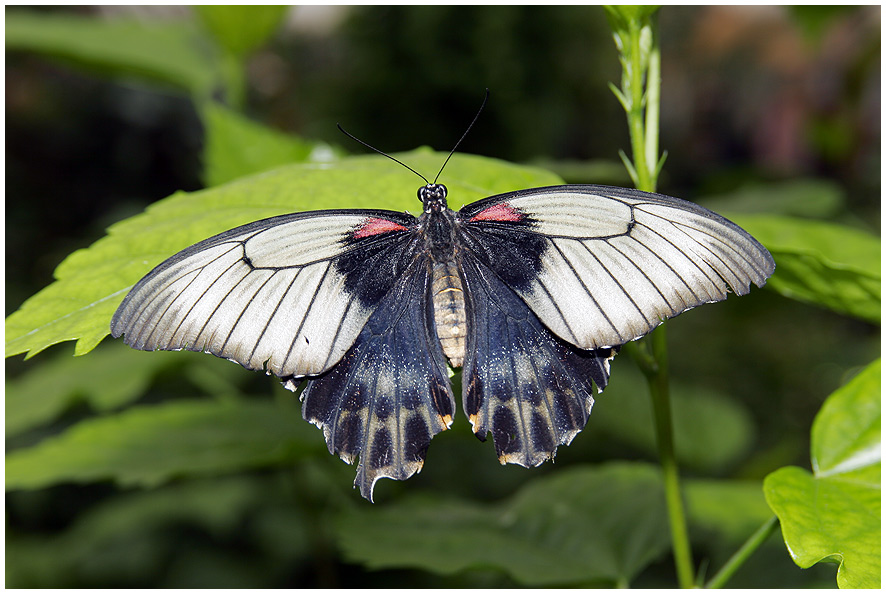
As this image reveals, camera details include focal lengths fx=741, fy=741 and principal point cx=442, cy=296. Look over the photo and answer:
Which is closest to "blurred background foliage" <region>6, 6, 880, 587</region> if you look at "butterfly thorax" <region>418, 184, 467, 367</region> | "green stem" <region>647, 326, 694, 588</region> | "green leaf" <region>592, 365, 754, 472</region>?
"green leaf" <region>592, 365, 754, 472</region>

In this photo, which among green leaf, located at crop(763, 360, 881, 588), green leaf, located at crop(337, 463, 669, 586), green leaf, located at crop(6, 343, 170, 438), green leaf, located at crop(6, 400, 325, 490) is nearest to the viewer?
green leaf, located at crop(763, 360, 881, 588)

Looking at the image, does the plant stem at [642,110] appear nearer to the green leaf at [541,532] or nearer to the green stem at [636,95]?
the green stem at [636,95]

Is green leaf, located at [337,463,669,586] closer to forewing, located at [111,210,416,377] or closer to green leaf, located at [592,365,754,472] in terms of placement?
green leaf, located at [592,365,754,472]

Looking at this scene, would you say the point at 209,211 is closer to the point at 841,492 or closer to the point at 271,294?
the point at 271,294

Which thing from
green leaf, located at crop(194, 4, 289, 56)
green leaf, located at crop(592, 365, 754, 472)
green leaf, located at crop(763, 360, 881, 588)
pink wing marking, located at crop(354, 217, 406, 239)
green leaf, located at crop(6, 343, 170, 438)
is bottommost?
green leaf, located at crop(763, 360, 881, 588)

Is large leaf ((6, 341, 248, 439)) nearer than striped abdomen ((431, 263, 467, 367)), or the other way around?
striped abdomen ((431, 263, 467, 367))

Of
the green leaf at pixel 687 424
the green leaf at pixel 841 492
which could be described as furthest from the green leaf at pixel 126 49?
the green leaf at pixel 841 492

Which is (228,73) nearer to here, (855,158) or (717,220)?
(717,220)
